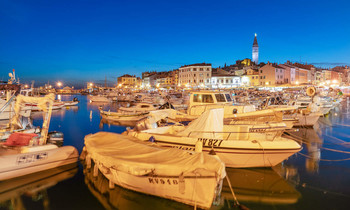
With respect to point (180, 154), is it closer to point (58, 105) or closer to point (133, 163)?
point (133, 163)

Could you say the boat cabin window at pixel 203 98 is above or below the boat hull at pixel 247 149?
above

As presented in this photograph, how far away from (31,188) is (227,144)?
8.12m

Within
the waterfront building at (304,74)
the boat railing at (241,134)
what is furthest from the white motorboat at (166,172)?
the waterfront building at (304,74)

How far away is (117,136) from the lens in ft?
33.2

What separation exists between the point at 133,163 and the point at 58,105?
40.4 m

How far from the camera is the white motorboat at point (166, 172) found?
640 centimetres

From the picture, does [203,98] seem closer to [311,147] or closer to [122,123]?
[311,147]

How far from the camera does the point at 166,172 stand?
22.0ft

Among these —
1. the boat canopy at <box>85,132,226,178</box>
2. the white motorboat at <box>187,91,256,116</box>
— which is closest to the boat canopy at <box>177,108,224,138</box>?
the boat canopy at <box>85,132,226,178</box>

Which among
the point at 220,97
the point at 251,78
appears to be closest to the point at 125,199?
the point at 220,97

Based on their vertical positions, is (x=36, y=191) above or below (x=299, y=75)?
below

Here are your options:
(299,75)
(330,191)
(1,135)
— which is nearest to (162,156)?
(330,191)

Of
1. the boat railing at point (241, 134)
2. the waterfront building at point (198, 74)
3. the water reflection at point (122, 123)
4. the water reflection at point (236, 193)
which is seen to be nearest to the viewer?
the water reflection at point (236, 193)

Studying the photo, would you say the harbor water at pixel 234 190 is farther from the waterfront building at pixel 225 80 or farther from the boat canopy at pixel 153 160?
the waterfront building at pixel 225 80
